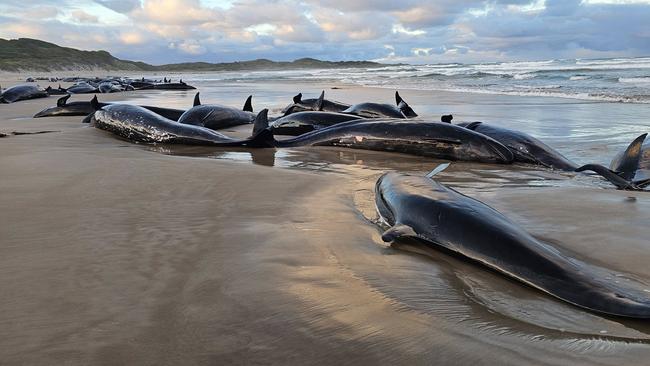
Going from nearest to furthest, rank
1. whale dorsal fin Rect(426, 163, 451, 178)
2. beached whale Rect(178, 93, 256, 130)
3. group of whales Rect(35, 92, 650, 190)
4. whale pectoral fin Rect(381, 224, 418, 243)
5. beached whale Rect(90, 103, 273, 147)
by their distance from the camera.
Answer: whale pectoral fin Rect(381, 224, 418, 243) < whale dorsal fin Rect(426, 163, 451, 178) < group of whales Rect(35, 92, 650, 190) < beached whale Rect(90, 103, 273, 147) < beached whale Rect(178, 93, 256, 130)

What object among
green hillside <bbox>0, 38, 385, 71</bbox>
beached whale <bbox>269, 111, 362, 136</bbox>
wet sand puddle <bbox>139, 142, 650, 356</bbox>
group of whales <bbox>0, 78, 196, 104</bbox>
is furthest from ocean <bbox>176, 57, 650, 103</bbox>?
green hillside <bbox>0, 38, 385, 71</bbox>

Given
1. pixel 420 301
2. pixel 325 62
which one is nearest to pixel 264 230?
pixel 420 301

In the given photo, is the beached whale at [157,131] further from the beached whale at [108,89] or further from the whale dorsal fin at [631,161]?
the beached whale at [108,89]

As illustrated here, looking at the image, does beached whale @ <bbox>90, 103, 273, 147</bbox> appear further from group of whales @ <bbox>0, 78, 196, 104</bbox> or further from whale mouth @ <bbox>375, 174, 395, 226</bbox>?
group of whales @ <bbox>0, 78, 196, 104</bbox>

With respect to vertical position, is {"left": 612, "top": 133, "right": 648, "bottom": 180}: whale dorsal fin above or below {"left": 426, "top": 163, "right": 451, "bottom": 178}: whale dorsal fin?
above

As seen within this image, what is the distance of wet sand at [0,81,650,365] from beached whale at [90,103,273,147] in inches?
78.3

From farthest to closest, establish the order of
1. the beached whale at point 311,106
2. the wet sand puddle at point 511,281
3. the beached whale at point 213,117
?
the beached whale at point 311,106, the beached whale at point 213,117, the wet sand puddle at point 511,281

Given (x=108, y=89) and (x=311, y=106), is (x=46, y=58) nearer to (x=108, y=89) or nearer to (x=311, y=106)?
(x=108, y=89)

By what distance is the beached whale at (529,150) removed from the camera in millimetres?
5281

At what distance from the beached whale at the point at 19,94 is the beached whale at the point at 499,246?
1724 centimetres

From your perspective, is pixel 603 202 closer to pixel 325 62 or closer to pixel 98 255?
pixel 98 255

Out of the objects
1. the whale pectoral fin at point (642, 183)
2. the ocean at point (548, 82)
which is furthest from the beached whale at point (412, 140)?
the ocean at point (548, 82)

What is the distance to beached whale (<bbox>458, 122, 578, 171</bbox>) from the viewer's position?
5.28 m

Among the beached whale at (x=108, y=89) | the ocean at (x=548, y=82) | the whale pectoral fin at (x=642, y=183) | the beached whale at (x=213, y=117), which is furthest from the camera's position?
the beached whale at (x=108, y=89)
